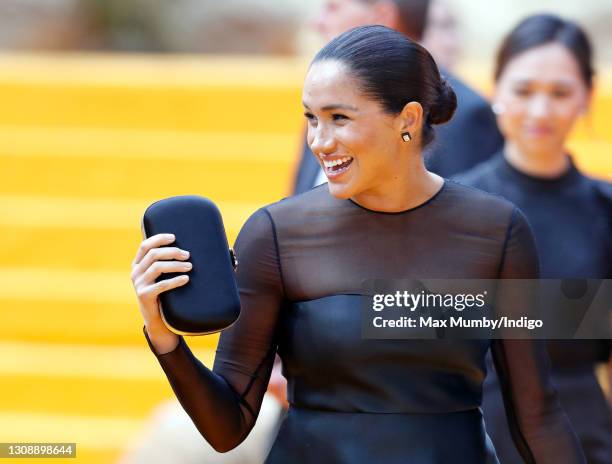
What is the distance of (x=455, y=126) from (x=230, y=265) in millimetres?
1534

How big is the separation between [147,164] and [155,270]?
4.46m

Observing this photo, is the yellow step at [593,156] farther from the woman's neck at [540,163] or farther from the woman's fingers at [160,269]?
the woman's fingers at [160,269]

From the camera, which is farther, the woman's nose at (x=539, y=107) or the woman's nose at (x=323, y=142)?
the woman's nose at (x=539, y=107)

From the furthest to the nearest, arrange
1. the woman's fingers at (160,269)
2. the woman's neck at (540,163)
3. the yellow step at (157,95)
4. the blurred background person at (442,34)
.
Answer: the yellow step at (157,95), the blurred background person at (442,34), the woman's neck at (540,163), the woman's fingers at (160,269)

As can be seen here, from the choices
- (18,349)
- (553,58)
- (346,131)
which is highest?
(346,131)

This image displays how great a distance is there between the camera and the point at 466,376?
2025 mm

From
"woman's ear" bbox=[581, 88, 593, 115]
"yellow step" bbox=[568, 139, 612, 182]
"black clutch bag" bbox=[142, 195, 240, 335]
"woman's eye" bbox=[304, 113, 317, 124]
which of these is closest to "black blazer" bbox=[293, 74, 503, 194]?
"woman's ear" bbox=[581, 88, 593, 115]

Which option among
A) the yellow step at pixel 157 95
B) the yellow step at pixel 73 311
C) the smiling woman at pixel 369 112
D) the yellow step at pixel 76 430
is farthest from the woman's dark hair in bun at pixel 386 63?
the yellow step at pixel 157 95

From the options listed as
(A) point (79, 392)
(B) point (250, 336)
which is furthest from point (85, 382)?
(B) point (250, 336)

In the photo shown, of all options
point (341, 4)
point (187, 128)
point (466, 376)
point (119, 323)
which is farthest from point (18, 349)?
point (466, 376)

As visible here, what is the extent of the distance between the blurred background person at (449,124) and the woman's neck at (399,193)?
1.10 metres

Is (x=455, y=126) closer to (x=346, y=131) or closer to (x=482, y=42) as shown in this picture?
(x=346, y=131)

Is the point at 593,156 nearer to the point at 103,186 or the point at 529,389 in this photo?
the point at 103,186

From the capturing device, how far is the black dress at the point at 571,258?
9.56 feet
